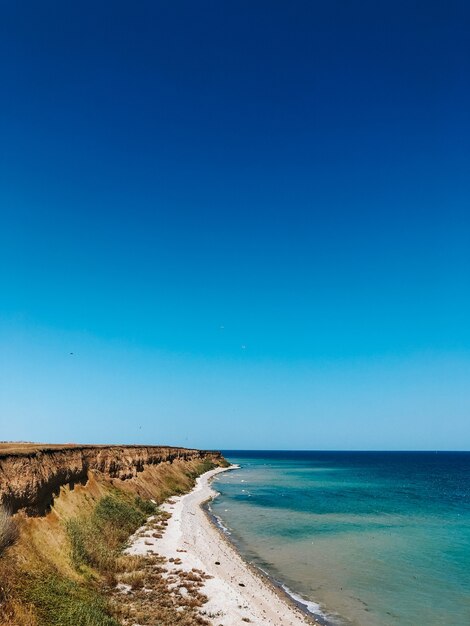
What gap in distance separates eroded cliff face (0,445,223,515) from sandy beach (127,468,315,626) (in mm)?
6056

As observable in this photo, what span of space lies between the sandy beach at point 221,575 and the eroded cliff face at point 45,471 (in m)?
6.06

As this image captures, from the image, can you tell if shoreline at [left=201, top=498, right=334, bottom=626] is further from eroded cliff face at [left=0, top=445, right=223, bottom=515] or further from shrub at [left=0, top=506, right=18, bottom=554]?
shrub at [left=0, top=506, right=18, bottom=554]

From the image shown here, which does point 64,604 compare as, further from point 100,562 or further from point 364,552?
point 364,552

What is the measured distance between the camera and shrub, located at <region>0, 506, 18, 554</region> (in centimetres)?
1519

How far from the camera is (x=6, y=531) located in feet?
50.9

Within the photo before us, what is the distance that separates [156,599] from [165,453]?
5067cm

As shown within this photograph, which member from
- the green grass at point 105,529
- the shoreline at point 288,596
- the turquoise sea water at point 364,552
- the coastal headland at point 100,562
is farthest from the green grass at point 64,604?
the turquoise sea water at point 364,552

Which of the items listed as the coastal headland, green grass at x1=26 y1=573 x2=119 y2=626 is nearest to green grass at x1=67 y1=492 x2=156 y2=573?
the coastal headland

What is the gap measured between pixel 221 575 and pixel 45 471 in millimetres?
11271

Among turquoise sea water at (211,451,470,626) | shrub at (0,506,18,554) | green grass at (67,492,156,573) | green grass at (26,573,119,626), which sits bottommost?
turquoise sea water at (211,451,470,626)

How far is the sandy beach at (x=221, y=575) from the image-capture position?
18047 millimetres

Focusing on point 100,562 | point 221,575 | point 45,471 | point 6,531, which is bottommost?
point 221,575

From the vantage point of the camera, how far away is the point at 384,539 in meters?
35.2

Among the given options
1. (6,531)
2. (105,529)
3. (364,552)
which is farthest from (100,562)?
(364,552)
